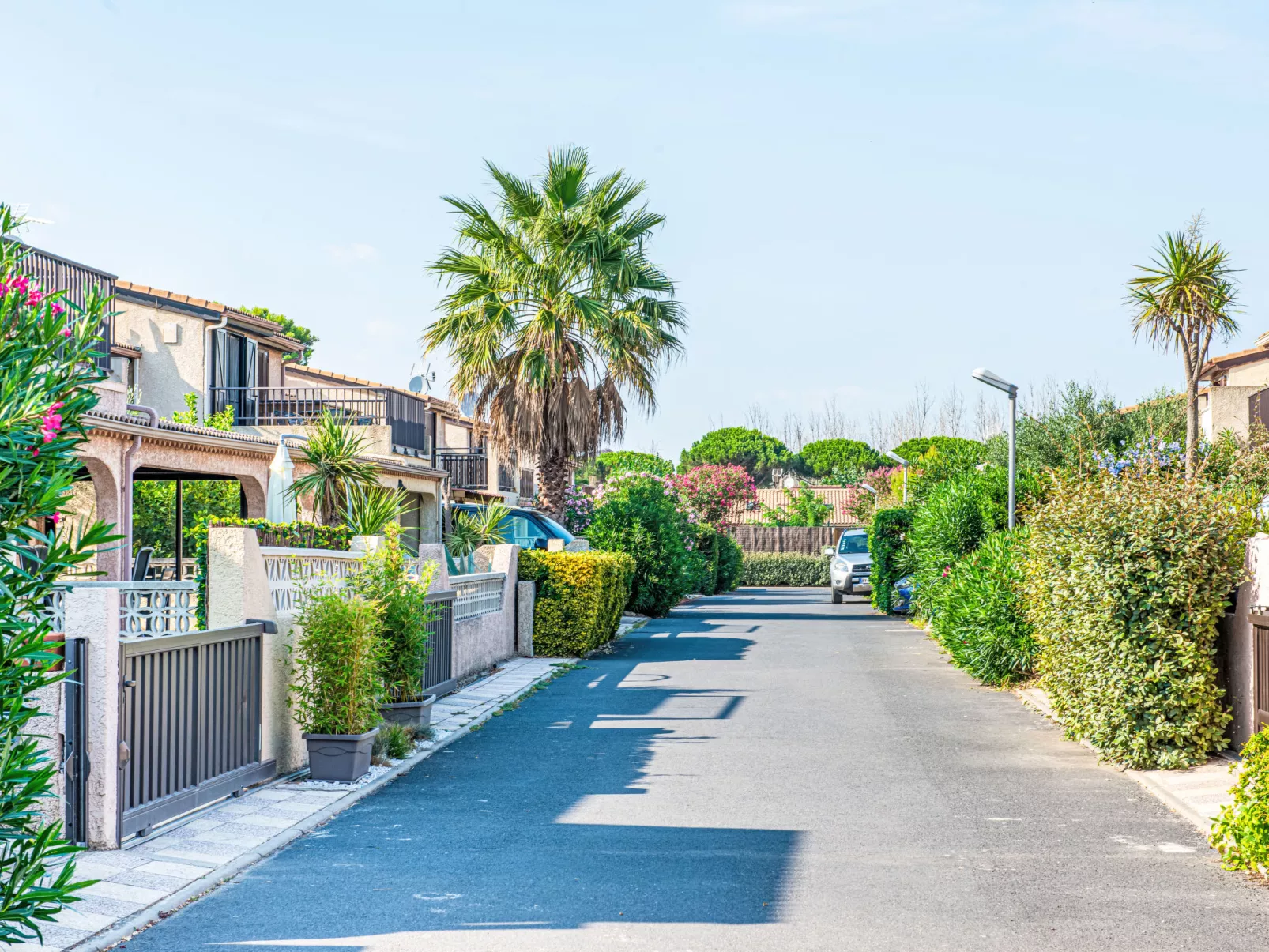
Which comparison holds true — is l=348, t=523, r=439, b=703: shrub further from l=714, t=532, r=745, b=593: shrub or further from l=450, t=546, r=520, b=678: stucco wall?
l=714, t=532, r=745, b=593: shrub

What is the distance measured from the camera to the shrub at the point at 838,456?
81.8 metres

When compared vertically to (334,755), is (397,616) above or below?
above

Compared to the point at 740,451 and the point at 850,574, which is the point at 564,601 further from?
the point at 740,451

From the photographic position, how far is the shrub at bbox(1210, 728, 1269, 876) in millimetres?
6223

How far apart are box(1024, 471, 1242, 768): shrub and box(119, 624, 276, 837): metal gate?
6.83 meters

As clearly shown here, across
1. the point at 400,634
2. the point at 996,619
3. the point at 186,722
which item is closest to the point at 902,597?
the point at 996,619

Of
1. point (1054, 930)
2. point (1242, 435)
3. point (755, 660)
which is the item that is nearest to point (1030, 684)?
Result: point (755, 660)

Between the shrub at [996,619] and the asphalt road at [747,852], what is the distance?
238cm

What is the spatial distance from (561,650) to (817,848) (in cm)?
1180

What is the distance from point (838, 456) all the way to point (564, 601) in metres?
67.0

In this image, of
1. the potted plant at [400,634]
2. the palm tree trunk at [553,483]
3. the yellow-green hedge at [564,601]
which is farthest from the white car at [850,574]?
the potted plant at [400,634]

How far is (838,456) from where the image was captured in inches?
3297

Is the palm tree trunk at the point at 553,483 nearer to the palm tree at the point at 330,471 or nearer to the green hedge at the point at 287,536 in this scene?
the palm tree at the point at 330,471

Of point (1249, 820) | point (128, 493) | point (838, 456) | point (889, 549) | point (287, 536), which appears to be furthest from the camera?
point (838, 456)
